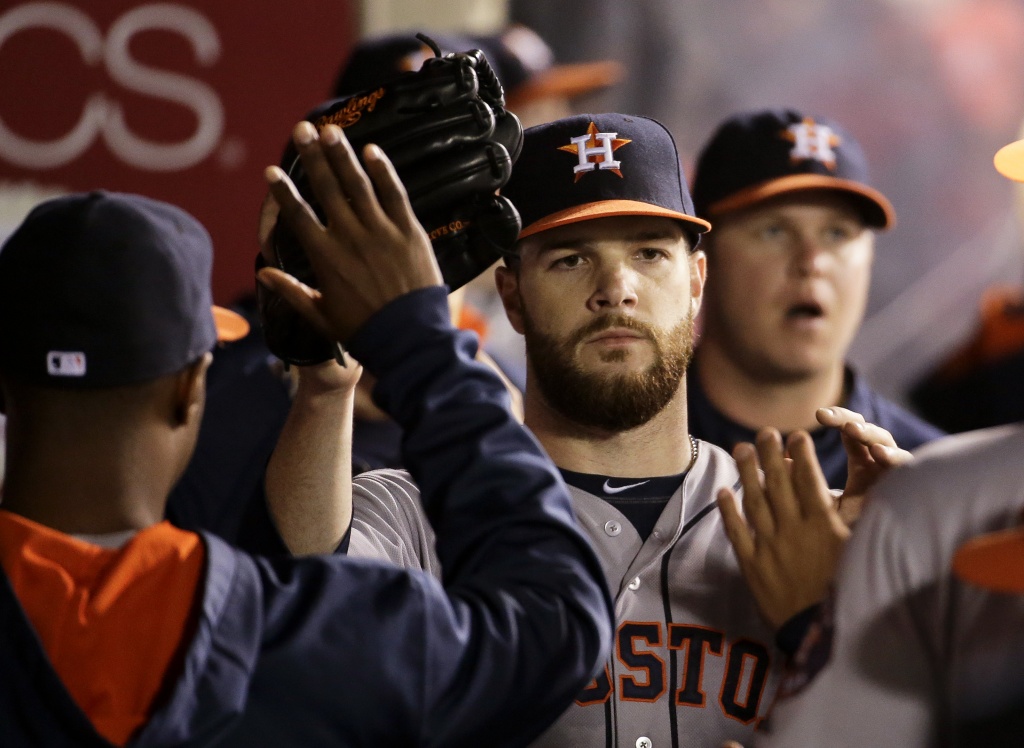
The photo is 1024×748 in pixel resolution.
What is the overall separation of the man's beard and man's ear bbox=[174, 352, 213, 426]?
2.20ft

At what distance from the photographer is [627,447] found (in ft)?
5.63

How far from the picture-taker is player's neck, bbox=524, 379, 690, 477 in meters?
1.72

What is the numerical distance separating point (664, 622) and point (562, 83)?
7.08 ft

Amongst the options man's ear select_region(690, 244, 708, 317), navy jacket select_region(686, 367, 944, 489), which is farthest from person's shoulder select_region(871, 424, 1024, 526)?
navy jacket select_region(686, 367, 944, 489)

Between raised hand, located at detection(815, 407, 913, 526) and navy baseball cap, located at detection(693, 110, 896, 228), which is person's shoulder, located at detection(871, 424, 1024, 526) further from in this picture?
navy baseball cap, located at detection(693, 110, 896, 228)

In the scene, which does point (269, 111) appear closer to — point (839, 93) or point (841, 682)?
point (839, 93)

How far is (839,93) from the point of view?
13.3 feet

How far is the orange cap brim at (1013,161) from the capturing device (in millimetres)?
1206

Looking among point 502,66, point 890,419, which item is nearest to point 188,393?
point 890,419

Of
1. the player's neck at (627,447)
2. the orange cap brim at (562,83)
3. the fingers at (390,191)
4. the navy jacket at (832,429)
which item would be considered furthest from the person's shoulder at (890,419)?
the fingers at (390,191)

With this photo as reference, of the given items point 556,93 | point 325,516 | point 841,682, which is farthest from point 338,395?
point 556,93

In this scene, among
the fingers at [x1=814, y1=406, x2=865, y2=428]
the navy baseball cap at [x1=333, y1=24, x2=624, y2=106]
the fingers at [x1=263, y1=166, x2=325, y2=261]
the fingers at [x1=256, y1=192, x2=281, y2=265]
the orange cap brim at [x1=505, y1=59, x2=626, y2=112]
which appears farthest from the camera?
the orange cap brim at [x1=505, y1=59, x2=626, y2=112]

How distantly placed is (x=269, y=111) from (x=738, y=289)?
153 cm

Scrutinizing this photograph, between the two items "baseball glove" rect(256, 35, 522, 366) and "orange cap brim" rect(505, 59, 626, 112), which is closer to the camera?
"baseball glove" rect(256, 35, 522, 366)
